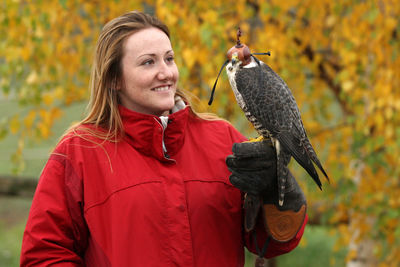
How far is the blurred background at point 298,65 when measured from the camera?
286 centimetres

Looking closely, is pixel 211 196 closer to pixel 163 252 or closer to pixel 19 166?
pixel 163 252

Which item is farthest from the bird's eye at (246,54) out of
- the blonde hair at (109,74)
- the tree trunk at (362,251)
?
the tree trunk at (362,251)

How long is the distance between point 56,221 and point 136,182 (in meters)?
0.27

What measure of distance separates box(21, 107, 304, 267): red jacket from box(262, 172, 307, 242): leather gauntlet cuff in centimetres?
12

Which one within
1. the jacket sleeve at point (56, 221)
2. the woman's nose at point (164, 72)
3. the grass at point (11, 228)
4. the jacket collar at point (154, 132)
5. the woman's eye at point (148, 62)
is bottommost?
the grass at point (11, 228)

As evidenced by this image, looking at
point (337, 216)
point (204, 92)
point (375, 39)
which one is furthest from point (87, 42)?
point (337, 216)

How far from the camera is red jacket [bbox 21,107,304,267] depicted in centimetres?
148

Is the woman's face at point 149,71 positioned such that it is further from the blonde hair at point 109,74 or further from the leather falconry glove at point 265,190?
the leather falconry glove at point 265,190

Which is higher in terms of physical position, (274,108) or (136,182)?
(274,108)

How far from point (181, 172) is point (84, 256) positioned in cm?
42

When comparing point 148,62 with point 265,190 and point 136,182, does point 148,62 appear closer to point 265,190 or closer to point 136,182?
point 136,182

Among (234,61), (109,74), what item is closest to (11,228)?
(109,74)

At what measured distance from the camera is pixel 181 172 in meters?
1.61

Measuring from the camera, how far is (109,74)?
167 centimetres
